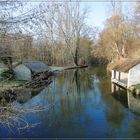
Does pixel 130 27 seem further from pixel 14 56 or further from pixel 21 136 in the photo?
pixel 14 56

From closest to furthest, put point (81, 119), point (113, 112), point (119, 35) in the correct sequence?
point (81, 119) < point (113, 112) < point (119, 35)

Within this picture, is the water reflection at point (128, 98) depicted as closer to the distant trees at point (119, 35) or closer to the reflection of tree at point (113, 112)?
the reflection of tree at point (113, 112)

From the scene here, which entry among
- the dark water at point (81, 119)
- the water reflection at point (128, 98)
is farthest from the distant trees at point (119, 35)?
the dark water at point (81, 119)

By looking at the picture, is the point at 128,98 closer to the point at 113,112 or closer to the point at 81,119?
the point at 113,112

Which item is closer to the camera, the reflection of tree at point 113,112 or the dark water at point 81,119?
the dark water at point 81,119

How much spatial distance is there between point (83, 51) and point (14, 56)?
162 feet

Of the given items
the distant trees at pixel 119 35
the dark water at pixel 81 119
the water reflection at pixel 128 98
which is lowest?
the dark water at pixel 81 119

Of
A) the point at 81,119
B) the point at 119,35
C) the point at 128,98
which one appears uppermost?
the point at 119,35

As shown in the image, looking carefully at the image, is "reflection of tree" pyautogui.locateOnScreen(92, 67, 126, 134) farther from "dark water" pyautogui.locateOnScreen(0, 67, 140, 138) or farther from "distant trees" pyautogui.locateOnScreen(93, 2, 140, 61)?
"distant trees" pyautogui.locateOnScreen(93, 2, 140, 61)

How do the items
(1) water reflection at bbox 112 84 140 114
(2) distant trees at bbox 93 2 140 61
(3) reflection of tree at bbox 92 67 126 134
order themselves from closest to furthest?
(3) reflection of tree at bbox 92 67 126 134, (1) water reflection at bbox 112 84 140 114, (2) distant trees at bbox 93 2 140 61

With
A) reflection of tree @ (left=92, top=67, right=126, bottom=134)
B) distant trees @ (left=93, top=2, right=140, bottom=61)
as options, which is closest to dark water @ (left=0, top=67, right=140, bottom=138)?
reflection of tree @ (left=92, top=67, right=126, bottom=134)

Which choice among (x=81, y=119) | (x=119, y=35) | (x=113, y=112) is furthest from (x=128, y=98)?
(x=119, y=35)

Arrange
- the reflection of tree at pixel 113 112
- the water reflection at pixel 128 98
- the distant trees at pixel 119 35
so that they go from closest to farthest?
1. the reflection of tree at pixel 113 112
2. the water reflection at pixel 128 98
3. the distant trees at pixel 119 35

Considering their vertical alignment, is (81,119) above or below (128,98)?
below
